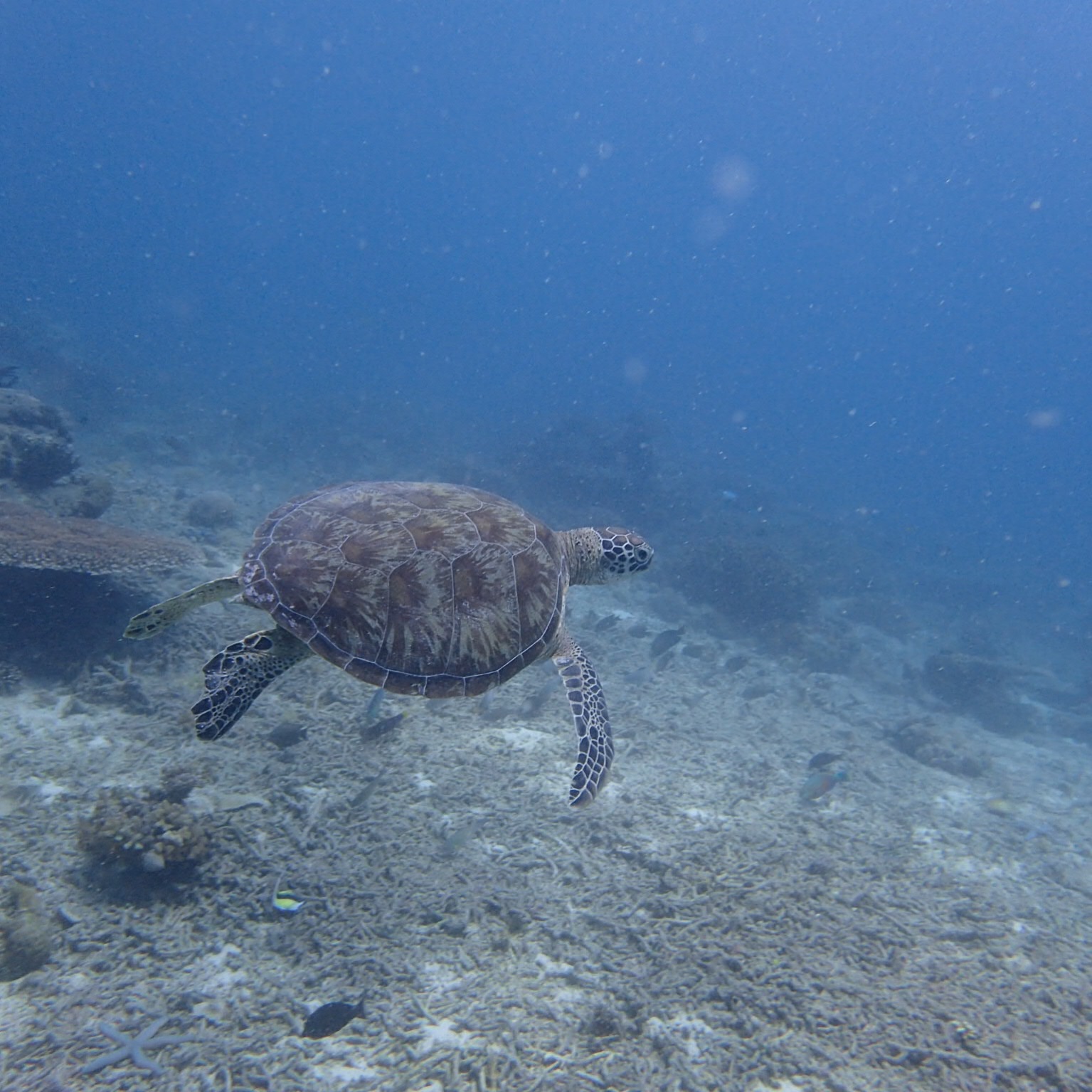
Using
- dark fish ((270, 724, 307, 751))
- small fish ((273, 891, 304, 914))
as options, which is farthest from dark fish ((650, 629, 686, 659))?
small fish ((273, 891, 304, 914))

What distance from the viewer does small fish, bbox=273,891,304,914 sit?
4.07 m

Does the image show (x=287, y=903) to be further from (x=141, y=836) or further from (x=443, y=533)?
(x=443, y=533)

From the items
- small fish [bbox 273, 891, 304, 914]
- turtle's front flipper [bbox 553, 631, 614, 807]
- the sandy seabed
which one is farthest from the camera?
turtle's front flipper [bbox 553, 631, 614, 807]

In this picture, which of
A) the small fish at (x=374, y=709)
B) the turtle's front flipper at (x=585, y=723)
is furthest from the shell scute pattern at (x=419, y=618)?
the small fish at (x=374, y=709)

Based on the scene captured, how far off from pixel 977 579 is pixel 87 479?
3299 cm

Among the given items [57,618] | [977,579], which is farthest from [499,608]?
[977,579]

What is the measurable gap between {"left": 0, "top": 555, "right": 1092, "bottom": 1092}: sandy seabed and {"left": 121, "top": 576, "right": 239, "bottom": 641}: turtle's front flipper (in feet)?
4.29

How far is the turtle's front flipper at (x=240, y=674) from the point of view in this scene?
13.4 ft

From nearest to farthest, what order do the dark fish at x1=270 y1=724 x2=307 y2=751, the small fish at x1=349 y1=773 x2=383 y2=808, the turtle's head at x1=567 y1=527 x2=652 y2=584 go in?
the small fish at x1=349 y1=773 x2=383 y2=808
the dark fish at x1=270 y1=724 x2=307 y2=751
the turtle's head at x1=567 y1=527 x2=652 y2=584

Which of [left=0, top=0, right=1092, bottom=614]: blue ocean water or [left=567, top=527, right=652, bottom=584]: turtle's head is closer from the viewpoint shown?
[left=567, top=527, right=652, bottom=584]: turtle's head

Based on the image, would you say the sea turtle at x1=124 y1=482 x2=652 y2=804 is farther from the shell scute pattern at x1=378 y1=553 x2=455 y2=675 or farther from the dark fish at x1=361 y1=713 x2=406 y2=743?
the dark fish at x1=361 y1=713 x2=406 y2=743

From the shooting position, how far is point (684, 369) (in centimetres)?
8200

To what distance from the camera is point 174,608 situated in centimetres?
468

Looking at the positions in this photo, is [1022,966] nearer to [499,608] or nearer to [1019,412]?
[499,608]
